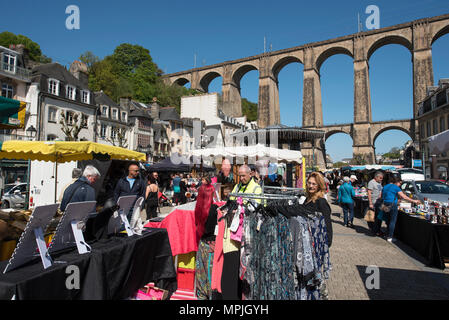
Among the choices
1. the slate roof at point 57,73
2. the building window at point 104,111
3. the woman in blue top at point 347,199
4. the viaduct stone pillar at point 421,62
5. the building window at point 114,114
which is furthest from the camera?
the viaduct stone pillar at point 421,62

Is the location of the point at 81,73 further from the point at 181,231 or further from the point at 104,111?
the point at 181,231

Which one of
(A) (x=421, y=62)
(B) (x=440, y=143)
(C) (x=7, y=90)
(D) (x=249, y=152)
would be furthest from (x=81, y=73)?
(A) (x=421, y=62)

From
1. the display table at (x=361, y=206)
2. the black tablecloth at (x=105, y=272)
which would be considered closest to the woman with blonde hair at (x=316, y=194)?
the black tablecloth at (x=105, y=272)

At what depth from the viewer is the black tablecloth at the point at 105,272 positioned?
6.58 ft

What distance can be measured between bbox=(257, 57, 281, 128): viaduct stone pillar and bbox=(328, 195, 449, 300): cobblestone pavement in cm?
5063

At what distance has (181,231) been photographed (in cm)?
384

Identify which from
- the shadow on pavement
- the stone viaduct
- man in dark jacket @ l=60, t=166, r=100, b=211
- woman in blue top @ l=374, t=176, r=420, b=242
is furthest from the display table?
the stone viaduct

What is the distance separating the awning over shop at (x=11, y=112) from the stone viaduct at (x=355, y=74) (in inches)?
1578

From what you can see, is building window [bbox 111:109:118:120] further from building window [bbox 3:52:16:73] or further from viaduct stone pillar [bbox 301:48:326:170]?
viaduct stone pillar [bbox 301:48:326:170]

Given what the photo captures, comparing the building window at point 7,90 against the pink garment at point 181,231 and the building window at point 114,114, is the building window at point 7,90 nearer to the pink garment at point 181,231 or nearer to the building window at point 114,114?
the building window at point 114,114

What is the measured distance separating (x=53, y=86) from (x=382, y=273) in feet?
89.3

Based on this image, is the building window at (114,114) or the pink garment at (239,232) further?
the building window at (114,114)
